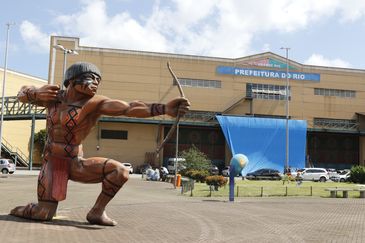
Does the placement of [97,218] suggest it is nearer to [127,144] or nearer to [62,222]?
[62,222]

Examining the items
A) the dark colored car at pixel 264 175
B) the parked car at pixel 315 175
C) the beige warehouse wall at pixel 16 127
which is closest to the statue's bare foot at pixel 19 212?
the parked car at pixel 315 175

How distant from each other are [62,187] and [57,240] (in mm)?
1853

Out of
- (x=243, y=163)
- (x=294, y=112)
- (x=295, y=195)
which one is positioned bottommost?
(x=295, y=195)

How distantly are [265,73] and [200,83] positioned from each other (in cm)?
861

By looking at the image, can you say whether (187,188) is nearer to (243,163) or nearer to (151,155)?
(243,163)

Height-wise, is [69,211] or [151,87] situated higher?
[151,87]

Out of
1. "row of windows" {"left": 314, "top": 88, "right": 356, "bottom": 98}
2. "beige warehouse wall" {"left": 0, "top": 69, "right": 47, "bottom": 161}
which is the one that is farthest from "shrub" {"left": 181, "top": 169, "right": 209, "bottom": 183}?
"beige warehouse wall" {"left": 0, "top": 69, "right": 47, "bottom": 161}

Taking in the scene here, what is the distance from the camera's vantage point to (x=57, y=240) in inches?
304

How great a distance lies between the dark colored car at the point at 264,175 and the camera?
154 ft

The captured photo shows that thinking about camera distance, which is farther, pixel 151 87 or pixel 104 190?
pixel 151 87

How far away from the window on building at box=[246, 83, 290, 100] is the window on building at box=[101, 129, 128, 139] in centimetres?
1622

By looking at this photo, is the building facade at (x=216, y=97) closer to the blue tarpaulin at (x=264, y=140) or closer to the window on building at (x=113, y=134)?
the window on building at (x=113, y=134)

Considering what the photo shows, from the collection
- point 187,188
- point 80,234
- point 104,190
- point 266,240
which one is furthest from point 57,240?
point 187,188

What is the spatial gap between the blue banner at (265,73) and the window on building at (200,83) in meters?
1.51
